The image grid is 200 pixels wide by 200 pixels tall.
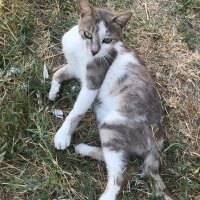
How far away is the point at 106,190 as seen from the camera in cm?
332

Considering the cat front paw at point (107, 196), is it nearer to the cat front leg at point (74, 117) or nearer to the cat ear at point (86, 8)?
the cat front leg at point (74, 117)

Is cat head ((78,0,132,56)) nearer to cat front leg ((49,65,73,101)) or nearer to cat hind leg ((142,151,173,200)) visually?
cat front leg ((49,65,73,101))

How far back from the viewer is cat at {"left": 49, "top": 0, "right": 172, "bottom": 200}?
335 centimetres

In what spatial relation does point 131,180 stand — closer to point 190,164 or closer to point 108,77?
point 190,164

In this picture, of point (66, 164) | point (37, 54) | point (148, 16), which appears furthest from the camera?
point (148, 16)

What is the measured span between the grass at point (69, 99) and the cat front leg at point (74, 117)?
8cm

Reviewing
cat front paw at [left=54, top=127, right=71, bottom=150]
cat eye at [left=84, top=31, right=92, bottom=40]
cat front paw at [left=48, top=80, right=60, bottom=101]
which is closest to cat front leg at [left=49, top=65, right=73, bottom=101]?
cat front paw at [left=48, top=80, right=60, bottom=101]

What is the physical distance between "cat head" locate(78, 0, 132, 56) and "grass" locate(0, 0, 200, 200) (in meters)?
0.57

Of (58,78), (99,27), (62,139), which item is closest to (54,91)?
(58,78)

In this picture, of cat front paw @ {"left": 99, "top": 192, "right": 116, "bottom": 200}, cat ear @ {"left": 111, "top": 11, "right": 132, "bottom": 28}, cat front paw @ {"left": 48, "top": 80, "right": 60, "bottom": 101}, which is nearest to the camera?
cat front paw @ {"left": 99, "top": 192, "right": 116, "bottom": 200}

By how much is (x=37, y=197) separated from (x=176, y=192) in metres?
0.98

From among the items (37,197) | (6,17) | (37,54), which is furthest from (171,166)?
(6,17)

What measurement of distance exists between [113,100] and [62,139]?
1.52ft

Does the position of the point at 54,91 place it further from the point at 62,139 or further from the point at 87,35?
the point at 87,35
